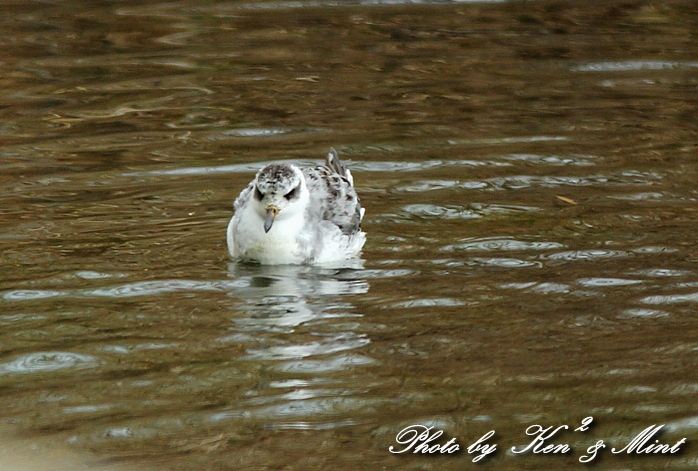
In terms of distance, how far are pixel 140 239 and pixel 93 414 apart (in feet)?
11.3

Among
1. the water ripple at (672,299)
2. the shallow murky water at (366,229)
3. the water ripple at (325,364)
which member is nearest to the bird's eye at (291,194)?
the shallow murky water at (366,229)

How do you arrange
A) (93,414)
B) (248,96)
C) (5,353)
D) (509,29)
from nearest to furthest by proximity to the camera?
(93,414)
(5,353)
(248,96)
(509,29)

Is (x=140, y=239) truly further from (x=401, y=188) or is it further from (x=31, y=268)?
(x=401, y=188)

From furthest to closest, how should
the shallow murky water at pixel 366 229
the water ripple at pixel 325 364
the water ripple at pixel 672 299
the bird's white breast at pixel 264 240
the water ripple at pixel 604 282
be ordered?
the bird's white breast at pixel 264 240 → the water ripple at pixel 604 282 → the water ripple at pixel 672 299 → the water ripple at pixel 325 364 → the shallow murky water at pixel 366 229

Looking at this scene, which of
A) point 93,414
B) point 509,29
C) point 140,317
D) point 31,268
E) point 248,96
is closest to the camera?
point 93,414

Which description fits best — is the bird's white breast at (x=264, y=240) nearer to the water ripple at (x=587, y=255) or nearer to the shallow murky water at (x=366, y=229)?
the shallow murky water at (x=366, y=229)

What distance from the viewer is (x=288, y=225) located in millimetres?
10227

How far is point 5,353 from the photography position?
27.2 ft

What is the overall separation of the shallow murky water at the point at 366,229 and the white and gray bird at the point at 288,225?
26 cm

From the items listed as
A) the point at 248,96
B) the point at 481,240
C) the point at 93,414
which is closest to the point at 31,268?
the point at 93,414

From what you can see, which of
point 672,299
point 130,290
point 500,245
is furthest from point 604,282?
point 130,290

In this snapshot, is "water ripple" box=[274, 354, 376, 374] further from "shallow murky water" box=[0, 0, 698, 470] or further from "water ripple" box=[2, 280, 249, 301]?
"water ripple" box=[2, 280, 249, 301]

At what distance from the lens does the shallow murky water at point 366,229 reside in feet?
24.0

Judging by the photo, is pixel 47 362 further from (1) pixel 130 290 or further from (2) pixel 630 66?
(2) pixel 630 66
